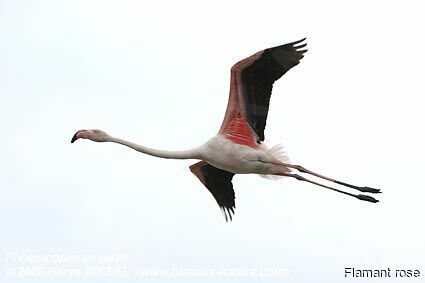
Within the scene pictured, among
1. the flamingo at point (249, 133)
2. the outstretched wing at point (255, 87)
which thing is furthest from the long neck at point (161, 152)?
the outstretched wing at point (255, 87)

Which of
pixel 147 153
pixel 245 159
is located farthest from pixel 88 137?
pixel 245 159

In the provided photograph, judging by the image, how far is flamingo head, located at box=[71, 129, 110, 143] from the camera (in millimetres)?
20609

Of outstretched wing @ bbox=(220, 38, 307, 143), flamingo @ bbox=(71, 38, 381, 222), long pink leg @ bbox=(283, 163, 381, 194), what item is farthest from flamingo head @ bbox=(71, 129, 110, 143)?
long pink leg @ bbox=(283, 163, 381, 194)

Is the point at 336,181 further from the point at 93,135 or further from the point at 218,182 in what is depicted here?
the point at 93,135

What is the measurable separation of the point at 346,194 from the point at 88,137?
4.44 m

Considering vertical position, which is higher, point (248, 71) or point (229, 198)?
point (248, 71)

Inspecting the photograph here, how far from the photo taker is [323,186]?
20906 mm

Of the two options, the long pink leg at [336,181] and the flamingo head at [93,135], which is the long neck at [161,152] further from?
the long pink leg at [336,181]

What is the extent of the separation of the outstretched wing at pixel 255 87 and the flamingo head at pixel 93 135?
1.97m

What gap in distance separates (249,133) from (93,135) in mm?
2603

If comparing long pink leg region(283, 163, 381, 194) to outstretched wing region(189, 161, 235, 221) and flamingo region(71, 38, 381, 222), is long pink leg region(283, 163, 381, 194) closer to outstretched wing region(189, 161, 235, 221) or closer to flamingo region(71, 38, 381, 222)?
flamingo region(71, 38, 381, 222)

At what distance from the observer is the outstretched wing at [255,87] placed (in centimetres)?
1995

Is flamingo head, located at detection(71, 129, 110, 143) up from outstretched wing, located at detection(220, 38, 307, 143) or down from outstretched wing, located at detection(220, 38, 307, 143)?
down

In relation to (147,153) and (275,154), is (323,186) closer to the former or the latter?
(275,154)
